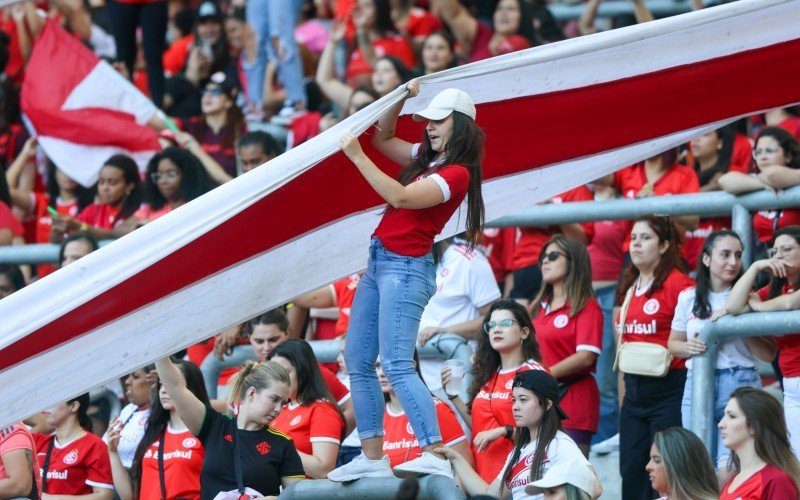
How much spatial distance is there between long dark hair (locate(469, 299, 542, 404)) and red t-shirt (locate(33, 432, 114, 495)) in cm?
204

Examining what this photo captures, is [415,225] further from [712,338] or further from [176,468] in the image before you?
[176,468]

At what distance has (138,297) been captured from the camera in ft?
20.6

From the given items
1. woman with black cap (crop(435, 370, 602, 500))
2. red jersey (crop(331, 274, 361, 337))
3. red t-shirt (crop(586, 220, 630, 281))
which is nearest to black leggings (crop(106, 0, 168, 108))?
red jersey (crop(331, 274, 361, 337))

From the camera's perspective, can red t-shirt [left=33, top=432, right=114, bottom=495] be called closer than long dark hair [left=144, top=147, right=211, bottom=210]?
Yes

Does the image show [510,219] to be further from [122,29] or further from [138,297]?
[122,29]

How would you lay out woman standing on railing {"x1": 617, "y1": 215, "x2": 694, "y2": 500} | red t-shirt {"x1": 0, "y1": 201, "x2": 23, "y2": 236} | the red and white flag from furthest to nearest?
the red and white flag, red t-shirt {"x1": 0, "y1": 201, "x2": 23, "y2": 236}, woman standing on railing {"x1": 617, "y1": 215, "x2": 694, "y2": 500}

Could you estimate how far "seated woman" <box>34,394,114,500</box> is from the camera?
26.2 feet

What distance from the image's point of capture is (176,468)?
7562 mm

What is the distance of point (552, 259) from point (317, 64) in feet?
20.0

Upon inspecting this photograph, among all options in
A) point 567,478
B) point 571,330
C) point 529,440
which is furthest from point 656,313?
point 567,478

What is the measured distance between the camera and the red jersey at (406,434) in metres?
7.26

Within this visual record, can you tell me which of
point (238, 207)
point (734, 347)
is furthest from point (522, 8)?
point (238, 207)

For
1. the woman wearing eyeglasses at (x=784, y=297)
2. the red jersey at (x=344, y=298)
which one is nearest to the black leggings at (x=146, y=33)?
the red jersey at (x=344, y=298)

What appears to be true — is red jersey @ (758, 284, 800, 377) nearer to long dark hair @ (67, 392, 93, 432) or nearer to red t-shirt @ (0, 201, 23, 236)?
long dark hair @ (67, 392, 93, 432)
